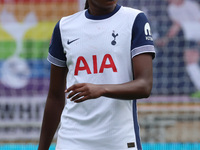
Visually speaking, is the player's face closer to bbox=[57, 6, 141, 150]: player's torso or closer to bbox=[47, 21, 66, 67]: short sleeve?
bbox=[57, 6, 141, 150]: player's torso

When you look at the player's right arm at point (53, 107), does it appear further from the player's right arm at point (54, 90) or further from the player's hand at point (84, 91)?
the player's hand at point (84, 91)

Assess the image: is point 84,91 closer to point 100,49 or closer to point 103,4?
point 100,49

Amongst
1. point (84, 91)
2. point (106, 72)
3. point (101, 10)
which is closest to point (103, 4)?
point (101, 10)

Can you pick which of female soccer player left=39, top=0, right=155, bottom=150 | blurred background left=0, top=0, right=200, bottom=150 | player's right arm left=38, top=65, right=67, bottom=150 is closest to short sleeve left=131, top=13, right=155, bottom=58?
female soccer player left=39, top=0, right=155, bottom=150

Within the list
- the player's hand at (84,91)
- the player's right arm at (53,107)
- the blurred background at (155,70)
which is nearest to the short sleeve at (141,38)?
the player's hand at (84,91)

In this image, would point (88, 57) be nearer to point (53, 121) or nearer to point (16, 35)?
point (53, 121)

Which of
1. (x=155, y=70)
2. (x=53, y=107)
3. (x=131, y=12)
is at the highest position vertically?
(x=131, y=12)

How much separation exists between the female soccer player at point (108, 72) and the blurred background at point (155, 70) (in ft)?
16.9

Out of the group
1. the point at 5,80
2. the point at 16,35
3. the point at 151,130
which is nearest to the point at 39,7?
the point at 16,35

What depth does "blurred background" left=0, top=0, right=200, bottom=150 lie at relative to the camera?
748 cm

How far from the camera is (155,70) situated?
25.0ft

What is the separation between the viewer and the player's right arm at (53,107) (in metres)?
2.41

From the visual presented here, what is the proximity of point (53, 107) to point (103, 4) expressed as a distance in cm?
60

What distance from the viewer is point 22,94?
768 cm
